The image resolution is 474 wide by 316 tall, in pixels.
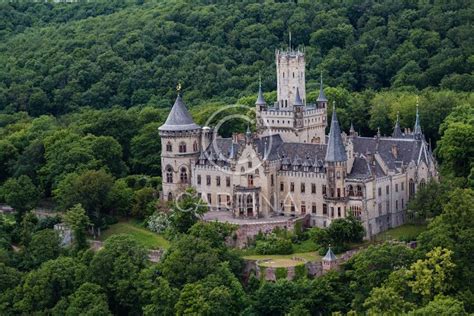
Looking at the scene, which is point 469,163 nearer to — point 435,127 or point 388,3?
point 435,127

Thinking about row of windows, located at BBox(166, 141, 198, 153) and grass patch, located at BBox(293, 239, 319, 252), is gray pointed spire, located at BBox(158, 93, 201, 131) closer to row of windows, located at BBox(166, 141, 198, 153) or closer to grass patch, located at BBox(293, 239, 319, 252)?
row of windows, located at BBox(166, 141, 198, 153)

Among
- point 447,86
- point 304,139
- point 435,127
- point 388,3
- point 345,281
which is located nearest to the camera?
point 345,281

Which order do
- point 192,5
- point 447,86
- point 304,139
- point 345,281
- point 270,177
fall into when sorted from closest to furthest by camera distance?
1. point 345,281
2. point 270,177
3. point 304,139
4. point 447,86
5. point 192,5

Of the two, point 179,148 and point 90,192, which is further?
point 90,192

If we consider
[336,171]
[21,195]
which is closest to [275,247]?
[336,171]

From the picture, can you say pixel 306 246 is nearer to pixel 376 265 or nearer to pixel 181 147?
pixel 376 265

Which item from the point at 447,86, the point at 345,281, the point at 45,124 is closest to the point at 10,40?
the point at 45,124
